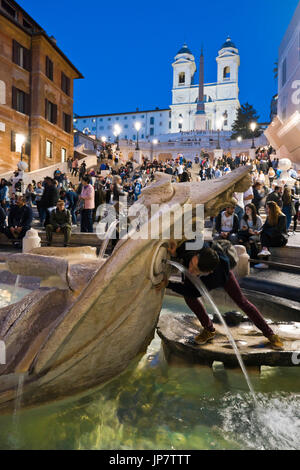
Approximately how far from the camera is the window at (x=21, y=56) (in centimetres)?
2562

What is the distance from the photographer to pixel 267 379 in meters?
2.81

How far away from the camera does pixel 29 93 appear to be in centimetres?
2723

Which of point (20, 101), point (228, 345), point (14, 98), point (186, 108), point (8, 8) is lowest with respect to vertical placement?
point (228, 345)

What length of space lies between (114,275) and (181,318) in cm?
181

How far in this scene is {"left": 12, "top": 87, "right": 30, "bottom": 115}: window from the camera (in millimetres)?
25766

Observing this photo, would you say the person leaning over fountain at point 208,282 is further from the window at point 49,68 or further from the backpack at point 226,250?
the window at point 49,68

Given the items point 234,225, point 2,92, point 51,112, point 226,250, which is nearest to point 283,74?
point 51,112

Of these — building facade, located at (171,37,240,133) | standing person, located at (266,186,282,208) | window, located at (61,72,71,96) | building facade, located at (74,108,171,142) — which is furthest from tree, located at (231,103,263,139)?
standing person, located at (266,186,282,208)

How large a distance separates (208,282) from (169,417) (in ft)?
3.60

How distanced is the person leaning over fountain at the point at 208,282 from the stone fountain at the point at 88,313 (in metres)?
0.37

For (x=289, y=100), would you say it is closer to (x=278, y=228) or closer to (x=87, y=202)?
(x=87, y=202)

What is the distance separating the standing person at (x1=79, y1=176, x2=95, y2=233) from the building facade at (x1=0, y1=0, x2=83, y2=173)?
16.4 meters

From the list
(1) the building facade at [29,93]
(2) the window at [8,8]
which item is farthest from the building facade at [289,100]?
(2) the window at [8,8]

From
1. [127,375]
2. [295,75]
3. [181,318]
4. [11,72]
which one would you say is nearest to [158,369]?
[127,375]
